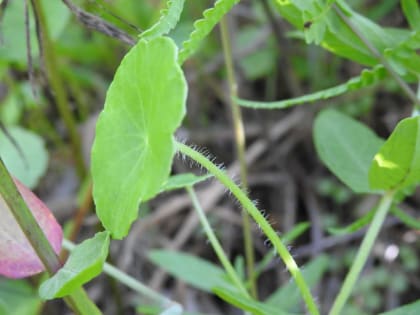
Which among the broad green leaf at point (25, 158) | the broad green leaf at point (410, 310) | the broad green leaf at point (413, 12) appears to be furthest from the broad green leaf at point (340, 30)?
the broad green leaf at point (25, 158)

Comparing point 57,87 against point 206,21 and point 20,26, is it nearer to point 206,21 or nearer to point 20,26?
point 20,26

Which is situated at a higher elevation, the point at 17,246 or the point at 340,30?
the point at 340,30

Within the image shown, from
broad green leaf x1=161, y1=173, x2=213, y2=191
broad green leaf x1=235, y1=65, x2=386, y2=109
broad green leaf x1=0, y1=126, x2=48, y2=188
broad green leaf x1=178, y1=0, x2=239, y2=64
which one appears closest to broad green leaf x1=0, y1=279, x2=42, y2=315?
broad green leaf x1=0, y1=126, x2=48, y2=188

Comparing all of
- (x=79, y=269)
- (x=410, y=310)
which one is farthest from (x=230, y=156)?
(x=79, y=269)

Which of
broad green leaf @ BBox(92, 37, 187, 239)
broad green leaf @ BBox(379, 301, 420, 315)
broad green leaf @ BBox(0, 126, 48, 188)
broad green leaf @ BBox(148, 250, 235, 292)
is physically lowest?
broad green leaf @ BBox(148, 250, 235, 292)

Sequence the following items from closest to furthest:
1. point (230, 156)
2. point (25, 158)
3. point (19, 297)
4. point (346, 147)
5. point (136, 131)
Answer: point (136, 131)
point (346, 147)
point (25, 158)
point (19, 297)
point (230, 156)

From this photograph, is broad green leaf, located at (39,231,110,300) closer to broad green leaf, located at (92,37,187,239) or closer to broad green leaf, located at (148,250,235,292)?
broad green leaf, located at (92,37,187,239)
